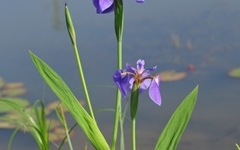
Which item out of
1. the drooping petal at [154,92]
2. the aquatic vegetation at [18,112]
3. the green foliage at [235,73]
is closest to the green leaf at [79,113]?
the drooping petal at [154,92]

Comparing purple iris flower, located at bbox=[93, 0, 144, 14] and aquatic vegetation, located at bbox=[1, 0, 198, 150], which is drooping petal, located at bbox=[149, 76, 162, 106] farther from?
purple iris flower, located at bbox=[93, 0, 144, 14]

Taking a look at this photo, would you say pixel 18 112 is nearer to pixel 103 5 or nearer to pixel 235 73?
pixel 235 73

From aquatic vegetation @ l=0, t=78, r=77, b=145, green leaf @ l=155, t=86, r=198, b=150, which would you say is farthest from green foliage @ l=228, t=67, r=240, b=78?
green leaf @ l=155, t=86, r=198, b=150

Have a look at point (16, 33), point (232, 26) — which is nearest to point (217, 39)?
point (232, 26)

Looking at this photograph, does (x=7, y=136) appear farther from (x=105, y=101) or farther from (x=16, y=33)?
(x=16, y=33)

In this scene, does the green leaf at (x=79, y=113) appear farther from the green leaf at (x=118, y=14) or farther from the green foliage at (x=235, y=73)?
the green foliage at (x=235, y=73)

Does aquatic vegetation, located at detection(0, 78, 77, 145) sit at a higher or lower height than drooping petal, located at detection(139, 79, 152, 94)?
higher
